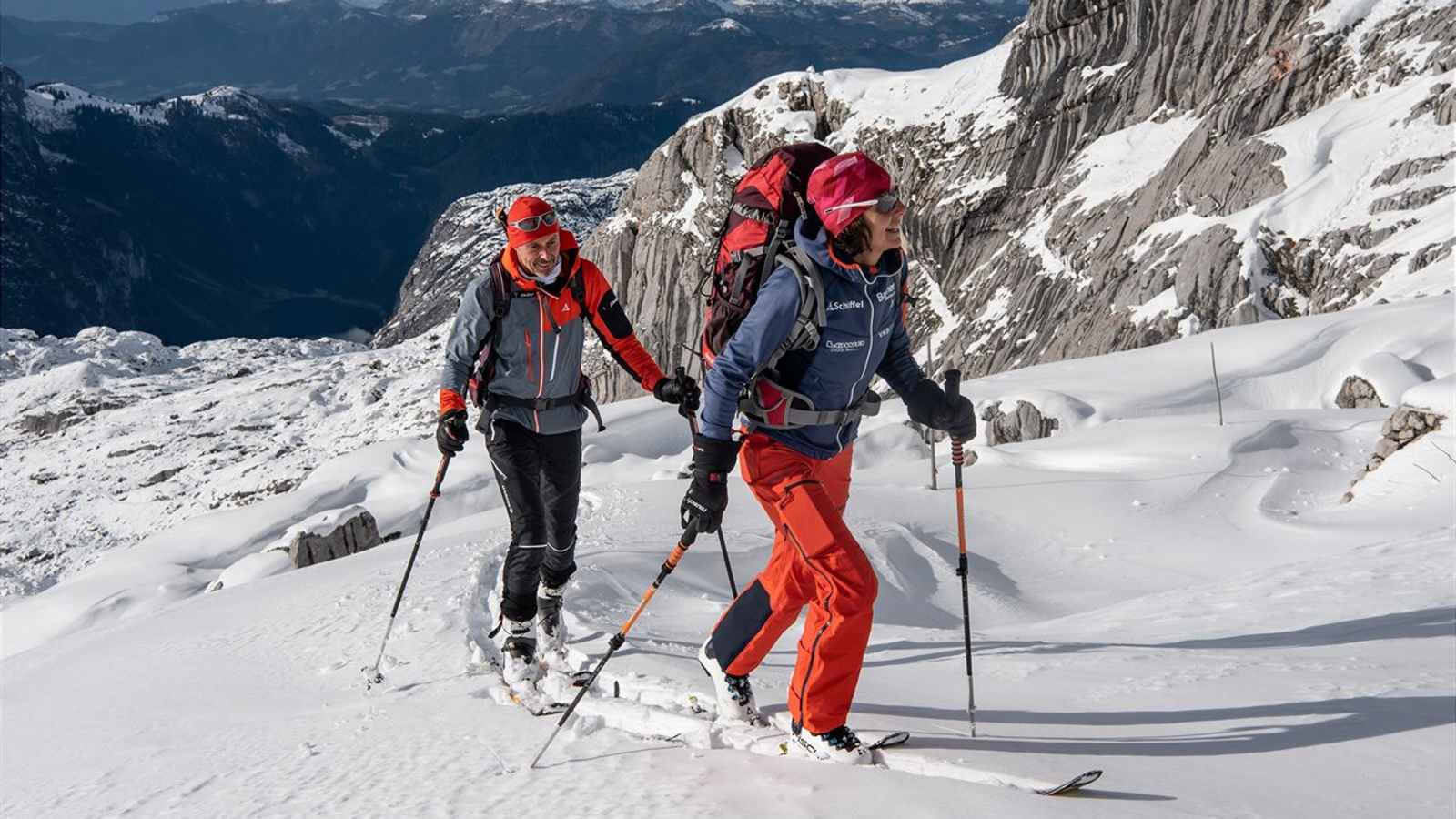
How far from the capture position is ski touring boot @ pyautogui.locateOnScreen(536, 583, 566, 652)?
25.4 ft

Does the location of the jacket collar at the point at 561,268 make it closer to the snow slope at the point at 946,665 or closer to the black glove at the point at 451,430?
the black glove at the point at 451,430

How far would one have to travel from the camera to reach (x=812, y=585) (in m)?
5.40

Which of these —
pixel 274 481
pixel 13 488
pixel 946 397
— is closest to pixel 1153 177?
pixel 946 397

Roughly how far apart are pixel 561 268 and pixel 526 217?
44cm

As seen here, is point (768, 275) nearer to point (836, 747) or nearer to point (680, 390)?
point (680, 390)

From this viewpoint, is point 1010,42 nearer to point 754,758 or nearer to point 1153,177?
point 1153,177


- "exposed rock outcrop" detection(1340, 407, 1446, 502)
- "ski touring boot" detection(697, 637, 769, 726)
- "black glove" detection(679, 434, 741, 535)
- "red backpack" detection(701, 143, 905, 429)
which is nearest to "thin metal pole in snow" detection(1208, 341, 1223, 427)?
"exposed rock outcrop" detection(1340, 407, 1446, 502)

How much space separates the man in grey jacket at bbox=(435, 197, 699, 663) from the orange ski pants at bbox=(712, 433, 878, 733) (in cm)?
225

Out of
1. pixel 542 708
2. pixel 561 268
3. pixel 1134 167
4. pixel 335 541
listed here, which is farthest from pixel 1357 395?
pixel 1134 167

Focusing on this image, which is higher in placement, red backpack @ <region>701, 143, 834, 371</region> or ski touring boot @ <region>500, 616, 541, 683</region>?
red backpack @ <region>701, 143, 834, 371</region>

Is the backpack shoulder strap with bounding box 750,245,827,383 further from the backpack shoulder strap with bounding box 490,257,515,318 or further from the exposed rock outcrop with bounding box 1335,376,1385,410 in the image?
the exposed rock outcrop with bounding box 1335,376,1385,410

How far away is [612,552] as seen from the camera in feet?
37.5

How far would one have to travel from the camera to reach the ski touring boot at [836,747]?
5047 mm

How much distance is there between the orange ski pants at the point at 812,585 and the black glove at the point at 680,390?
2.16m
